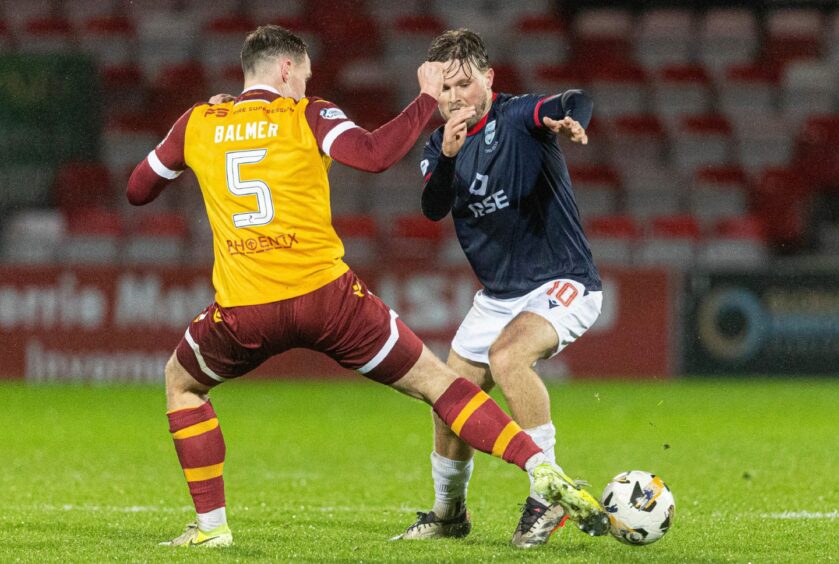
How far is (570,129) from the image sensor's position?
5414mm

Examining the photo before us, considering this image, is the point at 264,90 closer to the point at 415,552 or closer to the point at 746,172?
the point at 415,552

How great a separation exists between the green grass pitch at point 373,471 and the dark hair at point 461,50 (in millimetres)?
2030

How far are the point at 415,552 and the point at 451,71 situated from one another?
79.1 inches

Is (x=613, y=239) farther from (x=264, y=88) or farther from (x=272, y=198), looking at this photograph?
(x=272, y=198)

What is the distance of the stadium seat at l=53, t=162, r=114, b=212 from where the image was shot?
16766 millimetres

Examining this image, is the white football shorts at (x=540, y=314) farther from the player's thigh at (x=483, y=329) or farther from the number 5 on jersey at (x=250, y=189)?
the number 5 on jersey at (x=250, y=189)

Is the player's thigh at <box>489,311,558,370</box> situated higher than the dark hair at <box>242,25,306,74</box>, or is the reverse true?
the dark hair at <box>242,25,306,74</box>

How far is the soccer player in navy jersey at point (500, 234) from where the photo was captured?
5898mm

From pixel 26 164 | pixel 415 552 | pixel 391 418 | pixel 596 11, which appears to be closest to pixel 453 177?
pixel 415 552

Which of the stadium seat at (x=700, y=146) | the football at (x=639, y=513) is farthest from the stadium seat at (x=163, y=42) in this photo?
the football at (x=639, y=513)

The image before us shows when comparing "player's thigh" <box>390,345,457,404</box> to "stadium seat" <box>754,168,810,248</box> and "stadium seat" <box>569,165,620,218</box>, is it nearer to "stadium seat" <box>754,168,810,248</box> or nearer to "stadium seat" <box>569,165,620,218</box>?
"stadium seat" <box>569,165,620,218</box>

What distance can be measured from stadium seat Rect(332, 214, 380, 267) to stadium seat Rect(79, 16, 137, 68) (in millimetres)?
5051

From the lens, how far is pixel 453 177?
570 cm

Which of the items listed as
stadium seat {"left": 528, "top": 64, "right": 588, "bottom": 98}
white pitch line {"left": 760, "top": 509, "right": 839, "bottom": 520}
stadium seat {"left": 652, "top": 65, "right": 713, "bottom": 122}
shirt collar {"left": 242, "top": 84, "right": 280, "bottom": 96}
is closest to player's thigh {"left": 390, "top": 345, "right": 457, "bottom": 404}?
shirt collar {"left": 242, "top": 84, "right": 280, "bottom": 96}
